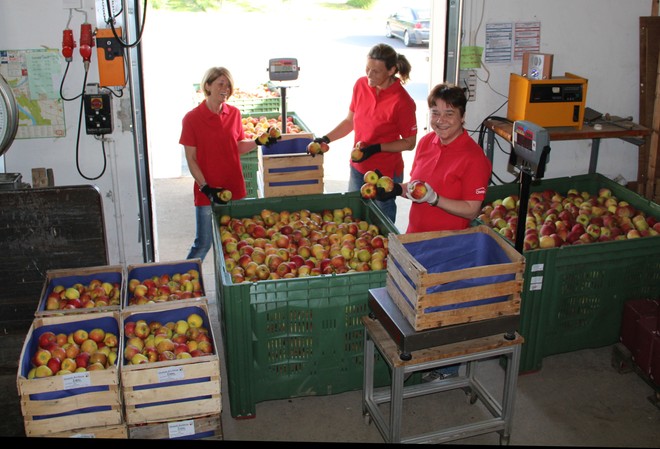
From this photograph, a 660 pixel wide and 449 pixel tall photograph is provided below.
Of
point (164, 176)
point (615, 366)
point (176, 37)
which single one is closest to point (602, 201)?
point (615, 366)

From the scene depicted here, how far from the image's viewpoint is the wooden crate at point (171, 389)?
9.04 feet

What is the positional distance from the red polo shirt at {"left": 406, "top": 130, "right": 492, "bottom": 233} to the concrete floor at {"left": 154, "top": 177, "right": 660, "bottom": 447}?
0.98 m

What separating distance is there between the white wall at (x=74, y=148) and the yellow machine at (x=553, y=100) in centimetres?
278

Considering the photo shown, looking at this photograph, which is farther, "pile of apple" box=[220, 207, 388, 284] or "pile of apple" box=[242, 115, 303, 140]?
"pile of apple" box=[242, 115, 303, 140]

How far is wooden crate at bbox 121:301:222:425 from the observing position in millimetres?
2756

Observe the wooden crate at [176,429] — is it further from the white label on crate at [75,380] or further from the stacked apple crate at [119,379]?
the white label on crate at [75,380]

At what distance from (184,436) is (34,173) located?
1915 millimetres

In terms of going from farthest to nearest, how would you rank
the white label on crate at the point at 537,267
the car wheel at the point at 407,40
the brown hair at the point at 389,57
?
1. the car wheel at the point at 407,40
2. the brown hair at the point at 389,57
3. the white label on crate at the point at 537,267

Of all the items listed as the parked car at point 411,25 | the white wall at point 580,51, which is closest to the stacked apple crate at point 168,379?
the white wall at point 580,51

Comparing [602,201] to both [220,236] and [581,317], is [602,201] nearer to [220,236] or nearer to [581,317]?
[581,317]

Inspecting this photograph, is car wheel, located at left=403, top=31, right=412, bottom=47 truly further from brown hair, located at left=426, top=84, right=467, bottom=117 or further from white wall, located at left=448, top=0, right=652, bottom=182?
brown hair, located at left=426, top=84, right=467, bottom=117

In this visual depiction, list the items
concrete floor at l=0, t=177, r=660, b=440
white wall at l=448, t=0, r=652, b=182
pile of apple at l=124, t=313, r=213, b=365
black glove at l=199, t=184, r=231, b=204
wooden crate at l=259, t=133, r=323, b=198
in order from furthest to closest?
white wall at l=448, t=0, r=652, b=182, wooden crate at l=259, t=133, r=323, b=198, black glove at l=199, t=184, r=231, b=204, concrete floor at l=0, t=177, r=660, b=440, pile of apple at l=124, t=313, r=213, b=365

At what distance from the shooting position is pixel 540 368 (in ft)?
12.5

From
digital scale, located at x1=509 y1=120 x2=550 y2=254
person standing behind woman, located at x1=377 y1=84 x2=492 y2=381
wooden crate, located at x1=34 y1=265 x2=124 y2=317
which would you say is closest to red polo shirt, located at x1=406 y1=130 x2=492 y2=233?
person standing behind woman, located at x1=377 y1=84 x2=492 y2=381
